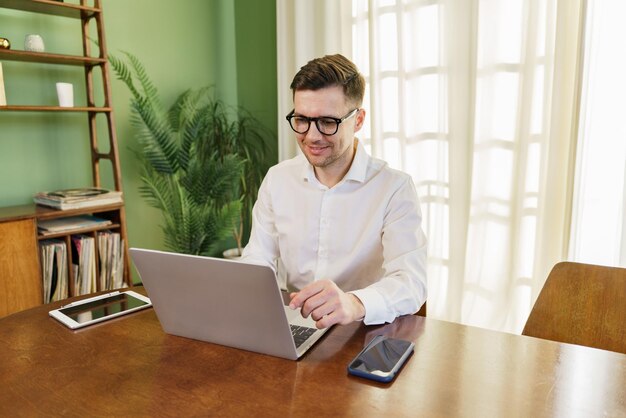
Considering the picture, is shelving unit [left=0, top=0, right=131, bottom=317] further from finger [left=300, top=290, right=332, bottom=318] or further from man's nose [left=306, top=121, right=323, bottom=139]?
finger [left=300, top=290, right=332, bottom=318]

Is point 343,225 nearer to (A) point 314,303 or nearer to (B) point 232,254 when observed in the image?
(A) point 314,303

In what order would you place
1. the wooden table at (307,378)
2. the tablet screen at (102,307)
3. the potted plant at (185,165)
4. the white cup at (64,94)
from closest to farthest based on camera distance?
the wooden table at (307,378)
the tablet screen at (102,307)
the white cup at (64,94)
the potted plant at (185,165)

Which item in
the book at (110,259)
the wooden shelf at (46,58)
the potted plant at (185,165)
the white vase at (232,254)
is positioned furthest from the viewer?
the white vase at (232,254)

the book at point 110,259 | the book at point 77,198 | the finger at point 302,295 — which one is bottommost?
the book at point 110,259

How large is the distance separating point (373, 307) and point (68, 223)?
2036mm

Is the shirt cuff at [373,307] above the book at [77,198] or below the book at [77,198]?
below

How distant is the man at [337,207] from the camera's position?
150 centimetres

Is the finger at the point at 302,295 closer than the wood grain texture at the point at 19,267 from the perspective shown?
Yes

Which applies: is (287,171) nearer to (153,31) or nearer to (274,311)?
(274,311)

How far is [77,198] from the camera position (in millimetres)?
2545

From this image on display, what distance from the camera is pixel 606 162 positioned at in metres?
2.19

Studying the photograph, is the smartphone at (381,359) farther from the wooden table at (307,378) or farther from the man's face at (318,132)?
the man's face at (318,132)

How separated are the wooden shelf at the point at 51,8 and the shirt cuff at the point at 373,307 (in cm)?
226

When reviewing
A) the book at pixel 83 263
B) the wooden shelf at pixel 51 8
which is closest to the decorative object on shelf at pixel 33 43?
the wooden shelf at pixel 51 8
